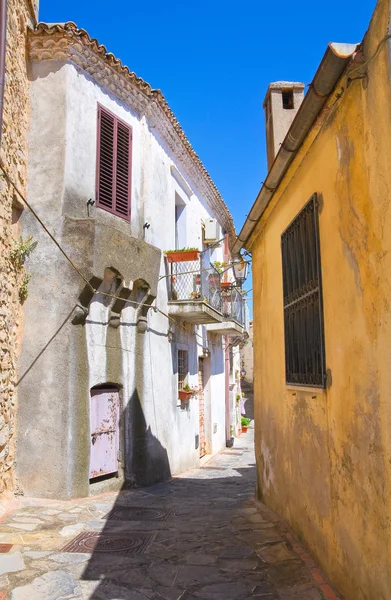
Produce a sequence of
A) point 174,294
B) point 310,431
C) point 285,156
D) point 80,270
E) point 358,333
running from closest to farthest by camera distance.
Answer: point 358,333 < point 310,431 < point 285,156 < point 80,270 < point 174,294

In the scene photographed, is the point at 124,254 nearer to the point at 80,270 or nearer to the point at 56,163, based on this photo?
the point at 80,270

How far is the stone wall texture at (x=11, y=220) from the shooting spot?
329 inches

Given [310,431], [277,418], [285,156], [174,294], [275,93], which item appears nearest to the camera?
[310,431]

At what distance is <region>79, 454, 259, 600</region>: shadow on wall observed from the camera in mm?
4988

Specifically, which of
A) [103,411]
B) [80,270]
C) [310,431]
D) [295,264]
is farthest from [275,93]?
[103,411]

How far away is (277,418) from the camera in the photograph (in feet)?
23.3

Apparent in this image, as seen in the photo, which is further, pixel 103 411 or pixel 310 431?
pixel 103 411

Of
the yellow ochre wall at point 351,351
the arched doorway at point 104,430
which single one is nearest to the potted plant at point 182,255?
the arched doorway at point 104,430

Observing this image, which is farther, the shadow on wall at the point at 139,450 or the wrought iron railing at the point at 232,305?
the wrought iron railing at the point at 232,305

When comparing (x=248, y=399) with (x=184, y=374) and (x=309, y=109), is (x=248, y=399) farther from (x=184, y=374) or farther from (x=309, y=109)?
(x=309, y=109)

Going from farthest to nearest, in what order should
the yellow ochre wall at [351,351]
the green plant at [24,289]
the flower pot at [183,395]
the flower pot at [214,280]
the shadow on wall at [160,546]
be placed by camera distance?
the flower pot at [214,280], the flower pot at [183,395], the green plant at [24,289], the shadow on wall at [160,546], the yellow ochre wall at [351,351]

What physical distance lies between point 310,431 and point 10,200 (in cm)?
607

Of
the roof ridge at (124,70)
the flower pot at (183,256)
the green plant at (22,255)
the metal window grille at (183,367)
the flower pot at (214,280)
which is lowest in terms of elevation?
the metal window grille at (183,367)

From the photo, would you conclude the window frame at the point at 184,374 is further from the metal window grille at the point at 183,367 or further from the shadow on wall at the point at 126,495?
the shadow on wall at the point at 126,495
